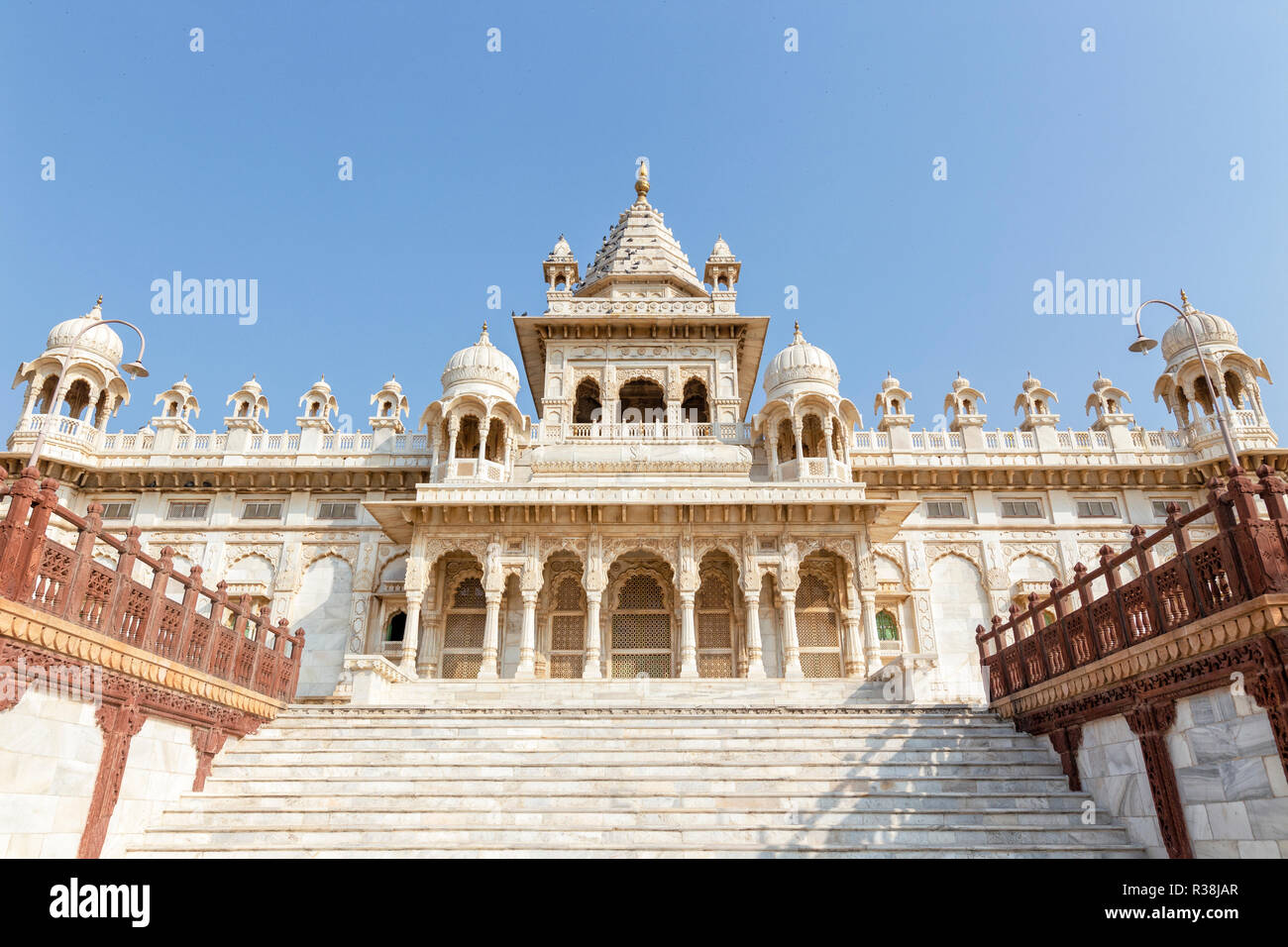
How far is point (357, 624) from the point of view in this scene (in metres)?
23.2

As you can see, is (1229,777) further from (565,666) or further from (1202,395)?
(1202,395)

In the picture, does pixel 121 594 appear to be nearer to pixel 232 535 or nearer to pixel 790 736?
pixel 790 736

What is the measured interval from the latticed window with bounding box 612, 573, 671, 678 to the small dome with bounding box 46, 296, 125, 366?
730 inches

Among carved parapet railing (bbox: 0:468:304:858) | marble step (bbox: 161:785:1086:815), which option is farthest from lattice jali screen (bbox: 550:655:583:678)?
marble step (bbox: 161:785:1086:815)

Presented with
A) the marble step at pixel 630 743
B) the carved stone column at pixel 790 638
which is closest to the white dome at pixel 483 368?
the carved stone column at pixel 790 638

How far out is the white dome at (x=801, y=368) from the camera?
22891 mm

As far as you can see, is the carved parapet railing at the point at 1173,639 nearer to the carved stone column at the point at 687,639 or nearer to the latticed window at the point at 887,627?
the carved stone column at the point at 687,639

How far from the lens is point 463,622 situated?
72.4 ft

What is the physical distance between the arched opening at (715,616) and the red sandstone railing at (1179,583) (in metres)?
10.3

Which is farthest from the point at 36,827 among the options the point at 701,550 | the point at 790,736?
the point at 701,550

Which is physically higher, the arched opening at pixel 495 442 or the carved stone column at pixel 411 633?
the arched opening at pixel 495 442

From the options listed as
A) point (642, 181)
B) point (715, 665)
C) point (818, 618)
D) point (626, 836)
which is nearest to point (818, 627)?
point (818, 618)

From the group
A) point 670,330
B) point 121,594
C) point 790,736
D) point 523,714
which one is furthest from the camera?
point 670,330
